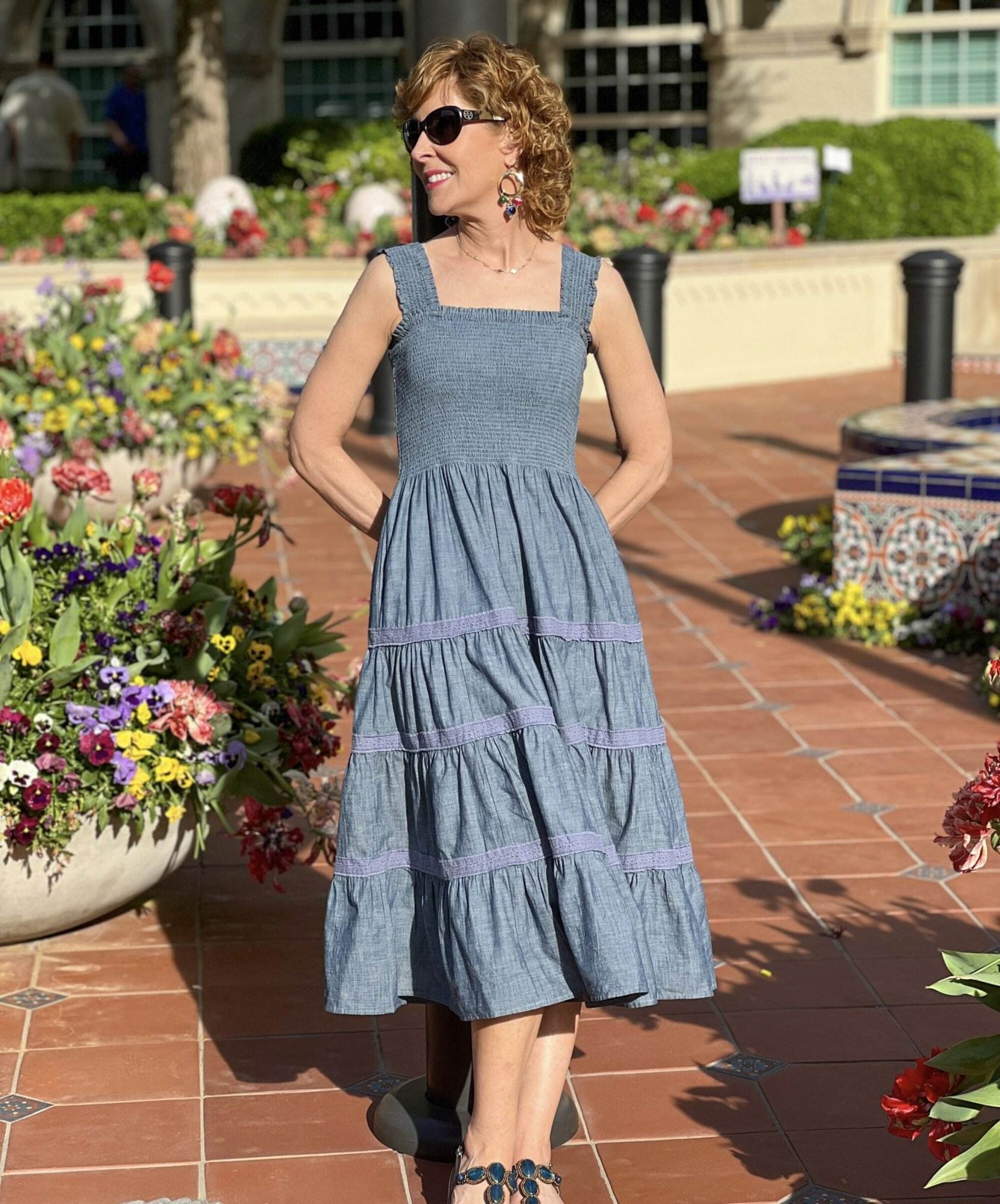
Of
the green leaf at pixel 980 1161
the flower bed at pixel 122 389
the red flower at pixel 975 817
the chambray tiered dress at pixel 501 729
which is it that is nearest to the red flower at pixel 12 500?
the chambray tiered dress at pixel 501 729

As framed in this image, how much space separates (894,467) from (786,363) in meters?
7.77

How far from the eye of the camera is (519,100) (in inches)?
115

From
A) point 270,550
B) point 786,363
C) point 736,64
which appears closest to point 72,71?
point 736,64

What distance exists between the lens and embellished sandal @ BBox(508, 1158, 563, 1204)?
293cm

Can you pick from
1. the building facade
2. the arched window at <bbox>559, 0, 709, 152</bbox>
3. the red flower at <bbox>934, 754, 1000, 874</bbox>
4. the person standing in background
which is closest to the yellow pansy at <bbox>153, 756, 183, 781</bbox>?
the red flower at <bbox>934, 754, 1000, 874</bbox>

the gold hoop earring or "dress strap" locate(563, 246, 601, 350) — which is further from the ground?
the gold hoop earring

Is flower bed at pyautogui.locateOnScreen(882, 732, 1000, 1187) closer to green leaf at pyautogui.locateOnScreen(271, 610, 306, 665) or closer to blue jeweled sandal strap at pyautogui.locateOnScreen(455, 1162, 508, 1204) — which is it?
blue jeweled sandal strap at pyautogui.locateOnScreen(455, 1162, 508, 1204)

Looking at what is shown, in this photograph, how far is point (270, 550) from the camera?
8.35 meters

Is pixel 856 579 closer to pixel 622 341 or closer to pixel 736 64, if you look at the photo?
pixel 622 341

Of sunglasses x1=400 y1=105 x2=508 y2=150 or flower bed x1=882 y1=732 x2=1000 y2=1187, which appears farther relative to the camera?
sunglasses x1=400 y1=105 x2=508 y2=150

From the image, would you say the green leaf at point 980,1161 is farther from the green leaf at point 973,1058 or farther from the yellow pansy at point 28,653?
the yellow pansy at point 28,653

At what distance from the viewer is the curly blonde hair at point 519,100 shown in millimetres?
2904

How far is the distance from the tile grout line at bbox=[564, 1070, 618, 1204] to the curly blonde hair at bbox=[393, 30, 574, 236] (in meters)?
1.50

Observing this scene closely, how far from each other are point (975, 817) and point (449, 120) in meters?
1.35
